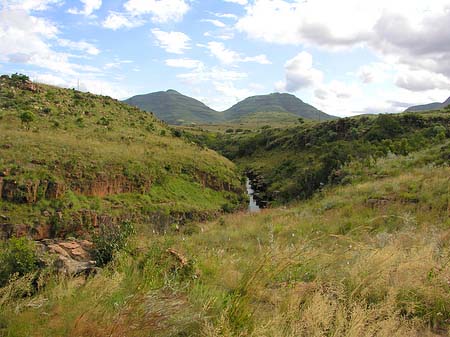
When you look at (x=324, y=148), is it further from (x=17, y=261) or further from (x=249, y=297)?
(x=17, y=261)

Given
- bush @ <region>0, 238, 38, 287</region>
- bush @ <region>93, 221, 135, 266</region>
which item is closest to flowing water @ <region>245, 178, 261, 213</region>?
bush @ <region>93, 221, 135, 266</region>

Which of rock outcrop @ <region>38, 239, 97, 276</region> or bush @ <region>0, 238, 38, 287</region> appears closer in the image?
bush @ <region>0, 238, 38, 287</region>

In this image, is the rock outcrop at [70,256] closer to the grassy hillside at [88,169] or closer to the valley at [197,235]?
the valley at [197,235]

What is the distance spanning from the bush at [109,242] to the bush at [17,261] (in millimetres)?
1018

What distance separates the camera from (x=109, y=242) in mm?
5715

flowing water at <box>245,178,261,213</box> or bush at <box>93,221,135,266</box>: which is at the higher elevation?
bush at <box>93,221,135,266</box>

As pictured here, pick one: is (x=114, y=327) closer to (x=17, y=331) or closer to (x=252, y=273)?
(x=17, y=331)

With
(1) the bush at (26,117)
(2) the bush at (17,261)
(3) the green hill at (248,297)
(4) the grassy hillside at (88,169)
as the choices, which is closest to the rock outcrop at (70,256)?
(2) the bush at (17,261)

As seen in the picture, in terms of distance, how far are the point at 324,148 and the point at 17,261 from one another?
40726mm

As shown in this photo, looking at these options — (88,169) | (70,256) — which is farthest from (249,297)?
(88,169)

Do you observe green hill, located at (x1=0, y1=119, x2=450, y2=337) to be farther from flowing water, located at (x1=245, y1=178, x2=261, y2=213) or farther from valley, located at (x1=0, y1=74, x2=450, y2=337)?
flowing water, located at (x1=245, y1=178, x2=261, y2=213)

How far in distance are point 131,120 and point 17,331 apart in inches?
1581

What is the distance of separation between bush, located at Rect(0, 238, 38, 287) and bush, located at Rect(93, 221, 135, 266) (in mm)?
1018

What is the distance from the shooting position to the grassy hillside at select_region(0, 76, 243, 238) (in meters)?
21.1
